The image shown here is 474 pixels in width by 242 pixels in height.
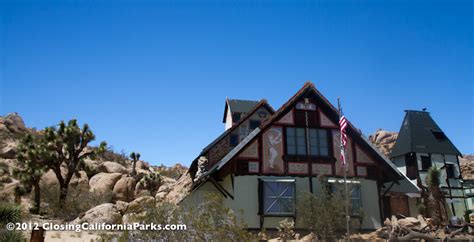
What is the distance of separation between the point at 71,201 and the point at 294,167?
1737 centimetres

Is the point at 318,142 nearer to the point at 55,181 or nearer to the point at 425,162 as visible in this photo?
the point at 425,162

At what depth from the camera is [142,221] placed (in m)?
8.34

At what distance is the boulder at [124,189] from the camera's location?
1430 inches

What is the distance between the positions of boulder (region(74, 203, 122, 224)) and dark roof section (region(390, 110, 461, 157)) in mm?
27219

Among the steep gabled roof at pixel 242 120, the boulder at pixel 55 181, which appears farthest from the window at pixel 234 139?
the boulder at pixel 55 181

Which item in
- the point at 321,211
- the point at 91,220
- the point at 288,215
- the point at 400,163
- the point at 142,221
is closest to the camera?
the point at 142,221

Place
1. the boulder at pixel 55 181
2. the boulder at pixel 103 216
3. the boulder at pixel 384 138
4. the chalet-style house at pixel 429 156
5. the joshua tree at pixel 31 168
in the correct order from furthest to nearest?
1. the boulder at pixel 384 138
2. the chalet-style house at pixel 429 156
3. the boulder at pixel 55 181
4. the joshua tree at pixel 31 168
5. the boulder at pixel 103 216

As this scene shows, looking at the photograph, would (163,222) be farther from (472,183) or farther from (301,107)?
(472,183)

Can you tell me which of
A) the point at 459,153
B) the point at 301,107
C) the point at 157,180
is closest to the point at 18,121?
the point at 157,180

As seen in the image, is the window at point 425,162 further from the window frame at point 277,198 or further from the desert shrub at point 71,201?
the desert shrub at point 71,201

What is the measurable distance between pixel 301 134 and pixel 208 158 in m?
6.69

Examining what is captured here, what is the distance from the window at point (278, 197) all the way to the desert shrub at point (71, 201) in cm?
1488

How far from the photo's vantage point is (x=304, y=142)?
69.0 feet

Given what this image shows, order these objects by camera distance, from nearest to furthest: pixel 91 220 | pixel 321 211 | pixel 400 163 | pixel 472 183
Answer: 1. pixel 321 211
2. pixel 91 220
3. pixel 472 183
4. pixel 400 163
